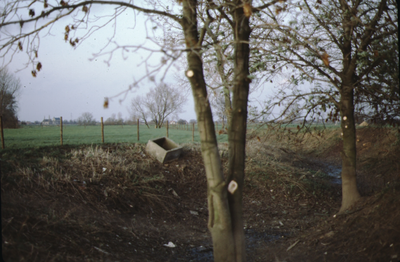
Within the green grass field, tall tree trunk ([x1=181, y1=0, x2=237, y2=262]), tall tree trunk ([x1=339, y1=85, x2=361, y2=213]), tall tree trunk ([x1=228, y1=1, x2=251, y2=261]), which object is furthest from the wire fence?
tall tree trunk ([x1=339, y1=85, x2=361, y2=213])

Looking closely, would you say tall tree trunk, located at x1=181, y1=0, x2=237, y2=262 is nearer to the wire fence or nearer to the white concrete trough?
the wire fence

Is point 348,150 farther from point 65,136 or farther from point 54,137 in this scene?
point 65,136

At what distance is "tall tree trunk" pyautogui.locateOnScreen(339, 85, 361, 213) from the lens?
693cm

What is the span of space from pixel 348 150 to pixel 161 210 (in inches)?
191

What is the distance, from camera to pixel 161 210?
7.54 metres

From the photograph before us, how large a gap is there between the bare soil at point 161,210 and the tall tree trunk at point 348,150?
1.60ft

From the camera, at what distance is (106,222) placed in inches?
237

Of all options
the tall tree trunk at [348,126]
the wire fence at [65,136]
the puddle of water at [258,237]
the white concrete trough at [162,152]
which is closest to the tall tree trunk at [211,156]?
the wire fence at [65,136]

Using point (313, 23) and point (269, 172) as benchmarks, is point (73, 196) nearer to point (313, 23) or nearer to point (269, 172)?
point (269, 172)

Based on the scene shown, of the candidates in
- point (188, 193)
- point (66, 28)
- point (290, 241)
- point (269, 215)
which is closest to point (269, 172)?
point (269, 215)

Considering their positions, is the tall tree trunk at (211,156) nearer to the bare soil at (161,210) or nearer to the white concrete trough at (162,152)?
the bare soil at (161,210)

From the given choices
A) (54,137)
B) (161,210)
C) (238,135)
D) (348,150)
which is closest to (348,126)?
(348,150)

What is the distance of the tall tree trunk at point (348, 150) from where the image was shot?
693 cm

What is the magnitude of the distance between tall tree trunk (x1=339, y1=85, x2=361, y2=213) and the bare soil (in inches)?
19.2
